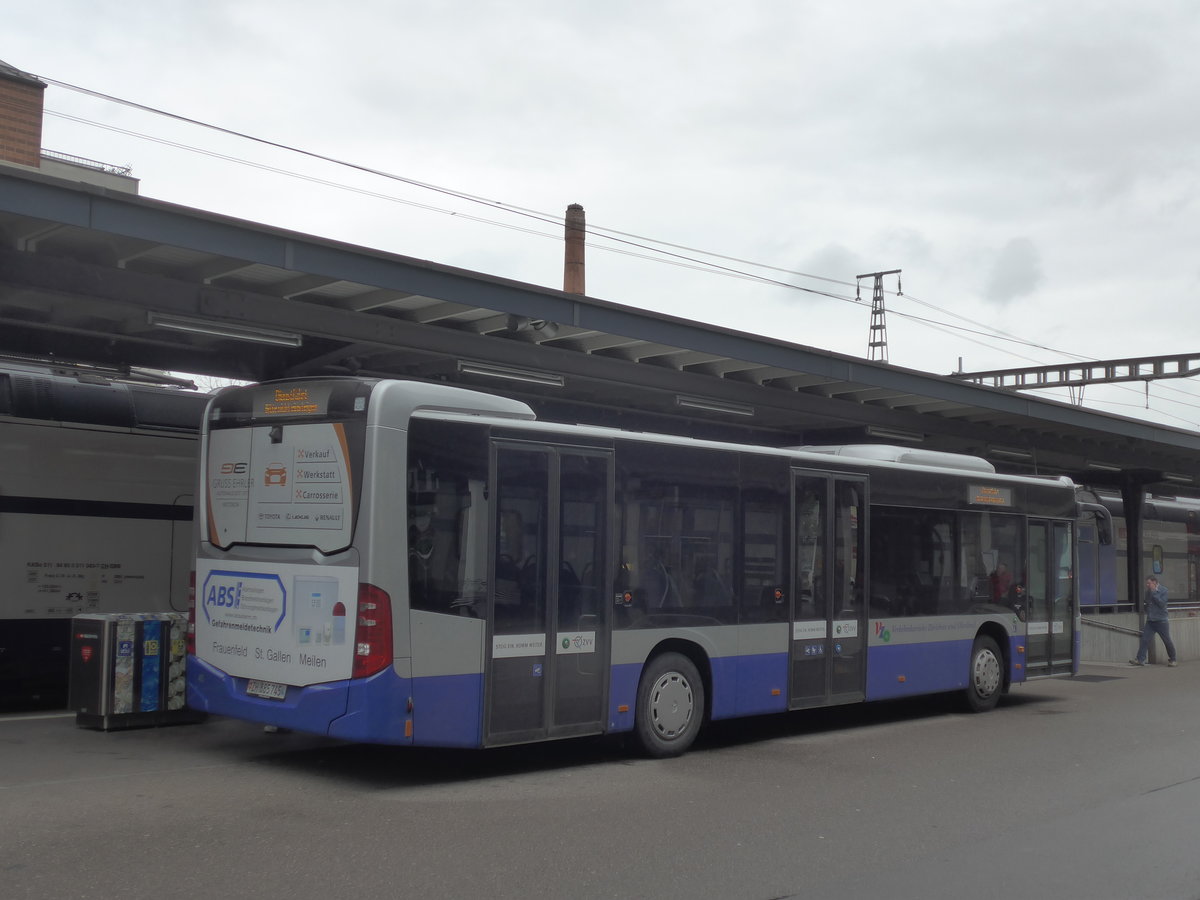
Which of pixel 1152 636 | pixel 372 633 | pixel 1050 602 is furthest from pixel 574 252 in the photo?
pixel 372 633

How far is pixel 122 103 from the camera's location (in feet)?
48.4

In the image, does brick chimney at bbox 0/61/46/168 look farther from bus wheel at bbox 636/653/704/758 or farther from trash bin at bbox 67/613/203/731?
bus wheel at bbox 636/653/704/758

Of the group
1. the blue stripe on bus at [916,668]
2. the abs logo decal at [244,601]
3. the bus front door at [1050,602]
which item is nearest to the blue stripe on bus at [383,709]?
the abs logo decal at [244,601]

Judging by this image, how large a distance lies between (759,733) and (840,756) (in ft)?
5.36

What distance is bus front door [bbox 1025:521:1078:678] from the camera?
1551cm

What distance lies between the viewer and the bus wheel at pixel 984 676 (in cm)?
1465

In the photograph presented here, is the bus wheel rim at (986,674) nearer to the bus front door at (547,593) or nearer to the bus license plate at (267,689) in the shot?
the bus front door at (547,593)

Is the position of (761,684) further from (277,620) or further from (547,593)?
(277,620)

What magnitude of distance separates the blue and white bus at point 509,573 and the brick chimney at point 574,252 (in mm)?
21738

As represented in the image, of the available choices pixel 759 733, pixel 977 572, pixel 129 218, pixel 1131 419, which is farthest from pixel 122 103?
pixel 1131 419

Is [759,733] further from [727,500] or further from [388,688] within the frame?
[388,688]

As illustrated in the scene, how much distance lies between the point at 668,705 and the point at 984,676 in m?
5.83

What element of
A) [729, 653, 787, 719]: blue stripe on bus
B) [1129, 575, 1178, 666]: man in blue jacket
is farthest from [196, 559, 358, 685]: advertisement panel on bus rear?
[1129, 575, 1178, 666]: man in blue jacket

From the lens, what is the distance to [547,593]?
9672mm
